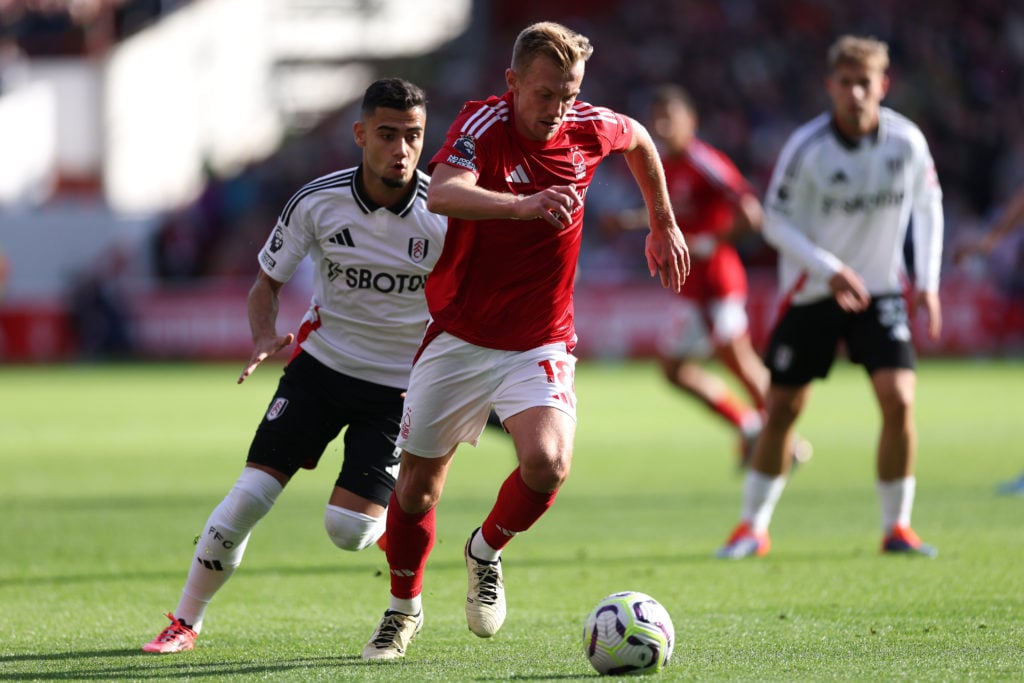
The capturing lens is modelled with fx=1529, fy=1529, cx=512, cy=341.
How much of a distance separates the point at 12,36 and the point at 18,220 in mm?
6499

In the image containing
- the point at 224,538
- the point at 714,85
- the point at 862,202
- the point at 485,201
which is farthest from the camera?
the point at 714,85

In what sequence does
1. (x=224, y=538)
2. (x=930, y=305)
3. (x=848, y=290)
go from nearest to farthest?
(x=224, y=538)
(x=848, y=290)
(x=930, y=305)

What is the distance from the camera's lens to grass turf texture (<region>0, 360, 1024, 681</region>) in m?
5.70

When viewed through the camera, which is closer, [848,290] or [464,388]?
[464,388]

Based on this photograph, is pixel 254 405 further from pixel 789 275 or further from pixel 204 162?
pixel 204 162

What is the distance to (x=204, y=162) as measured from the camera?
126ft

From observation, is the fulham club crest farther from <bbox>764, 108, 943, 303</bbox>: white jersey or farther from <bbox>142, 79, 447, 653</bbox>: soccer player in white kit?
<bbox>764, 108, 943, 303</bbox>: white jersey

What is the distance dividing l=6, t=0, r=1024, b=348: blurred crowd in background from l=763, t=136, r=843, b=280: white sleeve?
17.6m

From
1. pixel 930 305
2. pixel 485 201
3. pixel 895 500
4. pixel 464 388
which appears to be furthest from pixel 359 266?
pixel 895 500

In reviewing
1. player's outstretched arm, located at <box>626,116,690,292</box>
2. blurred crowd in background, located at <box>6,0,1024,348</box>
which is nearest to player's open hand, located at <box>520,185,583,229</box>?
player's outstretched arm, located at <box>626,116,690,292</box>

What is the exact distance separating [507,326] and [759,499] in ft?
11.0

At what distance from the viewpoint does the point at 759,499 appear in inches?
342

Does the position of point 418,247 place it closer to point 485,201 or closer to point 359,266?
point 359,266

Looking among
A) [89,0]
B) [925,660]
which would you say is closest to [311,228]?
[925,660]
